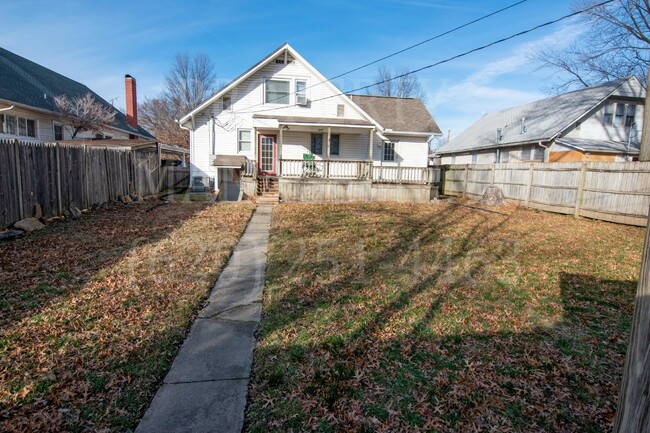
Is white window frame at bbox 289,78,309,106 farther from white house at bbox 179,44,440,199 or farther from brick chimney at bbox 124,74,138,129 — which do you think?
brick chimney at bbox 124,74,138,129

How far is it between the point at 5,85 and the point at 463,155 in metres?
28.9

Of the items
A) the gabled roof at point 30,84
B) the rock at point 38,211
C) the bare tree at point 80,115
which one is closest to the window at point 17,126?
the gabled roof at point 30,84

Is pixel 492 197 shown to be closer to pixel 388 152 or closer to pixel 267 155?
pixel 388 152

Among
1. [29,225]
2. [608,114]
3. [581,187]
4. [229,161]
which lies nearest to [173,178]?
[229,161]

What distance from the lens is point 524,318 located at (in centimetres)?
420

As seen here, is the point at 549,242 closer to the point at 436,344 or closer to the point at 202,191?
the point at 436,344

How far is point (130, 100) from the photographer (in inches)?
1014

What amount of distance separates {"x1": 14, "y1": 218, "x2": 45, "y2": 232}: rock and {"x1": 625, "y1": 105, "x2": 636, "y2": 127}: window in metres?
28.5

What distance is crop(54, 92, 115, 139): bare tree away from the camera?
18.1 metres

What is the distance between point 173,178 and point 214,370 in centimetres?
1970

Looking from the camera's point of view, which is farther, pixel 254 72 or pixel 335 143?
pixel 335 143

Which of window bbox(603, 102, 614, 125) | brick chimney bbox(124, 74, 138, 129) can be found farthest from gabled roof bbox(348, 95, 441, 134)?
brick chimney bbox(124, 74, 138, 129)

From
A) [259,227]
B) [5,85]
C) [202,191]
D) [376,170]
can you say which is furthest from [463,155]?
[5,85]

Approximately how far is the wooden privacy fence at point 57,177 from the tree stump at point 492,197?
1450cm
